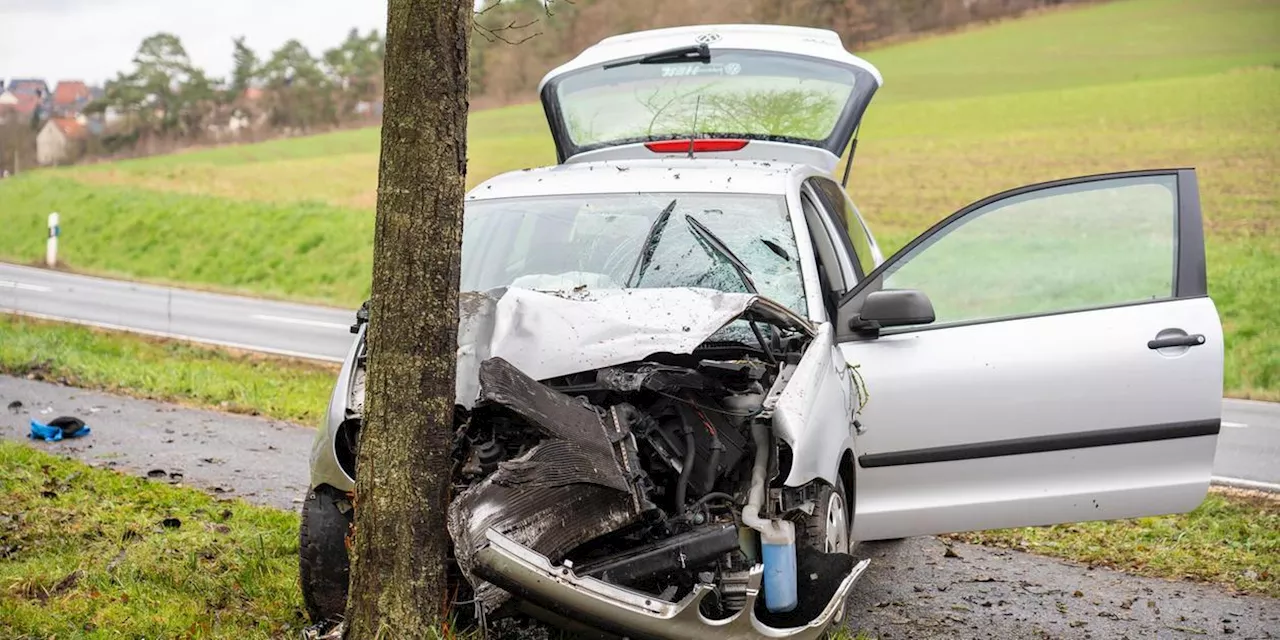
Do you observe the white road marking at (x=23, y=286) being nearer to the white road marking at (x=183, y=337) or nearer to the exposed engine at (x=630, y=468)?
the white road marking at (x=183, y=337)

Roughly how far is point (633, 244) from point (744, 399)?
123 cm

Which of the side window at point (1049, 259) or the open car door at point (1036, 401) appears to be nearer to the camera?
the open car door at point (1036, 401)

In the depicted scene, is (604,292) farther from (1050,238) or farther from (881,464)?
(1050,238)

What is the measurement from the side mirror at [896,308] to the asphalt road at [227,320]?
4.55 m

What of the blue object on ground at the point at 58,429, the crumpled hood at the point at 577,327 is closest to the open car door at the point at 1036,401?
the crumpled hood at the point at 577,327

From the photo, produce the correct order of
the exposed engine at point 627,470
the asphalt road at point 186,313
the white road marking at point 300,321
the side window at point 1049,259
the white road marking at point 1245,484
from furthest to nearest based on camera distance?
the side window at point 1049,259, the white road marking at point 300,321, the asphalt road at point 186,313, the white road marking at point 1245,484, the exposed engine at point 627,470

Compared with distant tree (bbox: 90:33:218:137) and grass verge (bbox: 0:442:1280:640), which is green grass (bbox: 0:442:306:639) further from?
distant tree (bbox: 90:33:218:137)

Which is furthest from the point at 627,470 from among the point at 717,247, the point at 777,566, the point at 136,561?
the point at 136,561

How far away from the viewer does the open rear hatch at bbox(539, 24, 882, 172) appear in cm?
695

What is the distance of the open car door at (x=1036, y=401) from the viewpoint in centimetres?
487

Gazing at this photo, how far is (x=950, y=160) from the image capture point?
3100cm

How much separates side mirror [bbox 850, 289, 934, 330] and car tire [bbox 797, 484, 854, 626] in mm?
694

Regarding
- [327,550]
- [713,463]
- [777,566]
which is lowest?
[327,550]

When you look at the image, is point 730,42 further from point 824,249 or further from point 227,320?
point 227,320
